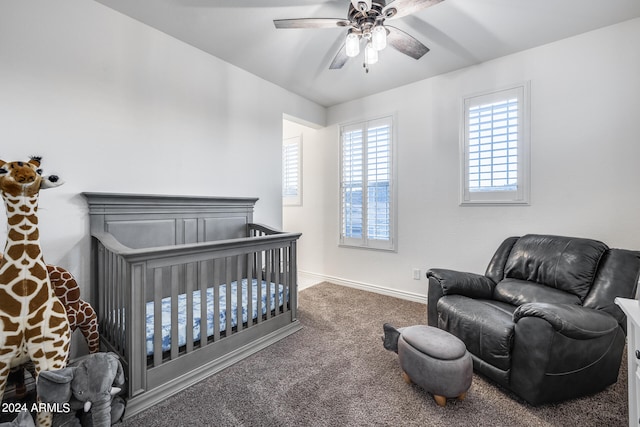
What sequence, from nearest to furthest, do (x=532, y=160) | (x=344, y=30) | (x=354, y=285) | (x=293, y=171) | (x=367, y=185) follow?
(x=344, y=30), (x=532, y=160), (x=367, y=185), (x=354, y=285), (x=293, y=171)

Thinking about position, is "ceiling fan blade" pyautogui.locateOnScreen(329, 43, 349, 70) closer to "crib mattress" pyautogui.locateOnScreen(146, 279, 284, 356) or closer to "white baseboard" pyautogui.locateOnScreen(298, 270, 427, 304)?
"crib mattress" pyautogui.locateOnScreen(146, 279, 284, 356)

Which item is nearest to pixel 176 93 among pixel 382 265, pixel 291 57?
pixel 291 57

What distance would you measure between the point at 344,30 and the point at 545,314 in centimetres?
250

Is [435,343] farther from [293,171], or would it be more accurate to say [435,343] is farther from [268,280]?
[293,171]

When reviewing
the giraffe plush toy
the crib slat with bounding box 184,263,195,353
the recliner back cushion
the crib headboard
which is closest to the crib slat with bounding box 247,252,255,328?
the crib slat with bounding box 184,263,195,353

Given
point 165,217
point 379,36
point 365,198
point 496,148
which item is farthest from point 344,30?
point 165,217

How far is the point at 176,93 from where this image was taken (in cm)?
256

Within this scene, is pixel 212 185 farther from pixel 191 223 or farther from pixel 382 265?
pixel 382 265

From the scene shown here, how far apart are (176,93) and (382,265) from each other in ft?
9.88

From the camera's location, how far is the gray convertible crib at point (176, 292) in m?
1.59

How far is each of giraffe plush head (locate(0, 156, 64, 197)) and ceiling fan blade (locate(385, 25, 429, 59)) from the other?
2.18 m

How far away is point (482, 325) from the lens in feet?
5.78

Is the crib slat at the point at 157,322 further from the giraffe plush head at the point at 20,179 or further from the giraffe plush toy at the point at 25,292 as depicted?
the giraffe plush head at the point at 20,179

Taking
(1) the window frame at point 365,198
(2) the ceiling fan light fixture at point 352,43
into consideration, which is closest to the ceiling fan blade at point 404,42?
(2) the ceiling fan light fixture at point 352,43
